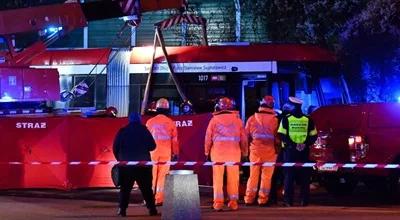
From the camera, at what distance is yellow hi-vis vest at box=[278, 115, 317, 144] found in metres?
12.0

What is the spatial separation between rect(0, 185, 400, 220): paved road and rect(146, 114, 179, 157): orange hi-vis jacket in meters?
1.04

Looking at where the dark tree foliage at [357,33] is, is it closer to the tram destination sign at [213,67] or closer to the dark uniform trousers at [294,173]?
the tram destination sign at [213,67]

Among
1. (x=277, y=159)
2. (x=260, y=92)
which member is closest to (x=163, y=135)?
(x=277, y=159)

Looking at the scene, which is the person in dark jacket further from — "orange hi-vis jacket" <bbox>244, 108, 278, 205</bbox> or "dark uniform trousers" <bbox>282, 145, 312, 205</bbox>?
"dark uniform trousers" <bbox>282, 145, 312, 205</bbox>

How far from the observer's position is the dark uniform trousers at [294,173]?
12.1 m

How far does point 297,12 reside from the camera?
22625 mm

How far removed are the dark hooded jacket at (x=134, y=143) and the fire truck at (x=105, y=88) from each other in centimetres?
292

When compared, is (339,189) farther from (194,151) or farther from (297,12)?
(297,12)

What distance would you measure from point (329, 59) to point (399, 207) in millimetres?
5974

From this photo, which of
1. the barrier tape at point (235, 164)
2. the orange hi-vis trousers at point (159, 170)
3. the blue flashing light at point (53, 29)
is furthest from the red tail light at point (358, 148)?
the blue flashing light at point (53, 29)

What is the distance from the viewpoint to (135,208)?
12055 mm

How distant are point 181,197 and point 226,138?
1.99m

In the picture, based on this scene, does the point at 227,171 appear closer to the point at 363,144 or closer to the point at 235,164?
the point at 235,164

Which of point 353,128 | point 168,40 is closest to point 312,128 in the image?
point 353,128
